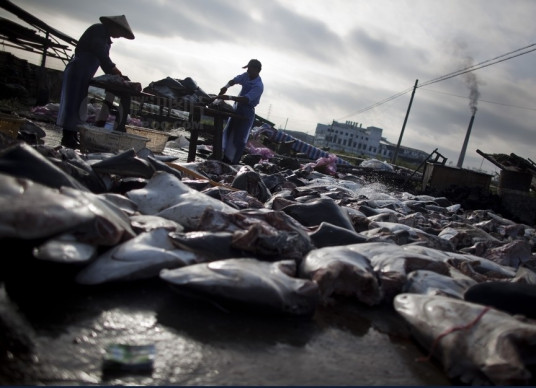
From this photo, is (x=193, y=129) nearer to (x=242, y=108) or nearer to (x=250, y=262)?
(x=242, y=108)

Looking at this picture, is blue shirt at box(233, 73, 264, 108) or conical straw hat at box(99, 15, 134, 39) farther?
blue shirt at box(233, 73, 264, 108)

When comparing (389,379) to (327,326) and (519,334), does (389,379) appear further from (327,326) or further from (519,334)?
(519,334)

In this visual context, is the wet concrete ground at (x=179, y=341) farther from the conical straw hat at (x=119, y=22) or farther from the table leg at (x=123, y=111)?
the conical straw hat at (x=119, y=22)

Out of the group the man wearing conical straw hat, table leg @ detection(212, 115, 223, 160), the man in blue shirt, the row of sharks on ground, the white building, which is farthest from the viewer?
the white building

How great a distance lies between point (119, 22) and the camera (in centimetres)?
607

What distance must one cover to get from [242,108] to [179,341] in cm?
730

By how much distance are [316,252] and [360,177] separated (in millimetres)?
10432

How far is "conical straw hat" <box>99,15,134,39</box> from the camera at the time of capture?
6.02 meters

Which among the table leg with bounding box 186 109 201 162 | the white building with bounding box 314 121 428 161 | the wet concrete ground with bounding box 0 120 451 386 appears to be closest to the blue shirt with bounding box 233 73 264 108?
the table leg with bounding box 186 109 201 162

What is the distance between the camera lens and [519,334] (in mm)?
1530

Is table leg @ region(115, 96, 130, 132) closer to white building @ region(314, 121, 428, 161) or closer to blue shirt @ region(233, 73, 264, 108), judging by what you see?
blue shirt @ region(233, 73, 264, 108)

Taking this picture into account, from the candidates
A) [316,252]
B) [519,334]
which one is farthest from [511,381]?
[316,252]

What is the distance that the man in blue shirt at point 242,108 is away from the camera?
26.8 feet

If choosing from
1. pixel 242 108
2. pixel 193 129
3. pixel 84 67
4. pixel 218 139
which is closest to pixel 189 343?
pixel 84 67
